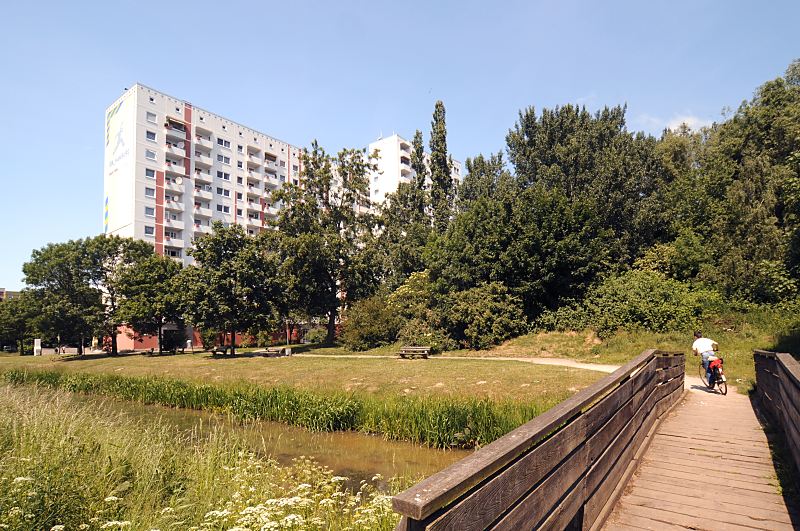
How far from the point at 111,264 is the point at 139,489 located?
44373 millimetres

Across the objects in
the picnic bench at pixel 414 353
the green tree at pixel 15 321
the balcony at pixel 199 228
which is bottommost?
the picnic bench at pixel 414 353

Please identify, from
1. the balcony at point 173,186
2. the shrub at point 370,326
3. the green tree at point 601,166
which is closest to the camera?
the green tree at point 601,166

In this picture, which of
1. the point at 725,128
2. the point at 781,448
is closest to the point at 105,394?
the point at 781,448

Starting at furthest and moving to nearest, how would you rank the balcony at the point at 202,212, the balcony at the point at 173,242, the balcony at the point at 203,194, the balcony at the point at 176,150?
the balcony at the point at 203,194 < the balcony at the point at 202,212 < the balcony at the point at 176,150 < the balcony at the point at 173,242

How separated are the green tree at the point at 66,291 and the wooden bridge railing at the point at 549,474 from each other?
44.2m

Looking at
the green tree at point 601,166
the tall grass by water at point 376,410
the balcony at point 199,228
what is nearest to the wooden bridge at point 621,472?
the tall grass by water at point 376,410

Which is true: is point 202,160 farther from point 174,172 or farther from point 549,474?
point 549,474

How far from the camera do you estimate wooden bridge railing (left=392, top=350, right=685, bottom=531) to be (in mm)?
1831

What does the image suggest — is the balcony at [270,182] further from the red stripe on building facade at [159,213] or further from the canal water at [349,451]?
the canal water at [349,451]

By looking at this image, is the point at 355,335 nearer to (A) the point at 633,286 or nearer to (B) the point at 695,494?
(A) the point at 633,286

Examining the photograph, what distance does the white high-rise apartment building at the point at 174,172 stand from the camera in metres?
57.3

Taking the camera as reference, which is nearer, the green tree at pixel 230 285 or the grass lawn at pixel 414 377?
the grass lawn at pixel 414 377

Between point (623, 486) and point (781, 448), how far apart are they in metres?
3.10

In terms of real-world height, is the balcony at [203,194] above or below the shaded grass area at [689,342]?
above
